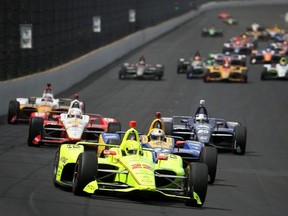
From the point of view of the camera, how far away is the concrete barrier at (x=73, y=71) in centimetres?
3388

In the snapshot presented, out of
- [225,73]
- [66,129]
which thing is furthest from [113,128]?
[225,73]

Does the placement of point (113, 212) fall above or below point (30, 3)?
below

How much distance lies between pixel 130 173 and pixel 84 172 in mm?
780

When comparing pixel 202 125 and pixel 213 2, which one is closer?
pixel 202 125

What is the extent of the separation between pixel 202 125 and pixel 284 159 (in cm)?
228

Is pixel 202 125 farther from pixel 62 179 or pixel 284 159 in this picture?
pixel 62 179

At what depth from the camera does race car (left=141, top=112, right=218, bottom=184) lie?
1858 cm

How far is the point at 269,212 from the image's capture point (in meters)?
15.6

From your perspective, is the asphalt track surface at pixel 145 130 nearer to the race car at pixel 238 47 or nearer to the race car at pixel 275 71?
the race car at pixel 275 71

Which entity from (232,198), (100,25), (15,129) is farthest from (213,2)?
(232,198)

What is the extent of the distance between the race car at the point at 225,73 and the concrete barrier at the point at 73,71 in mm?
6370

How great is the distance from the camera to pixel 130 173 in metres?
15.7

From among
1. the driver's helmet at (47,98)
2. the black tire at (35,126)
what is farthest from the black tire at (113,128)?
the driver's helmet at (47,98)

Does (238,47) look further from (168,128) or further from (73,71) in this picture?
(168,128)
